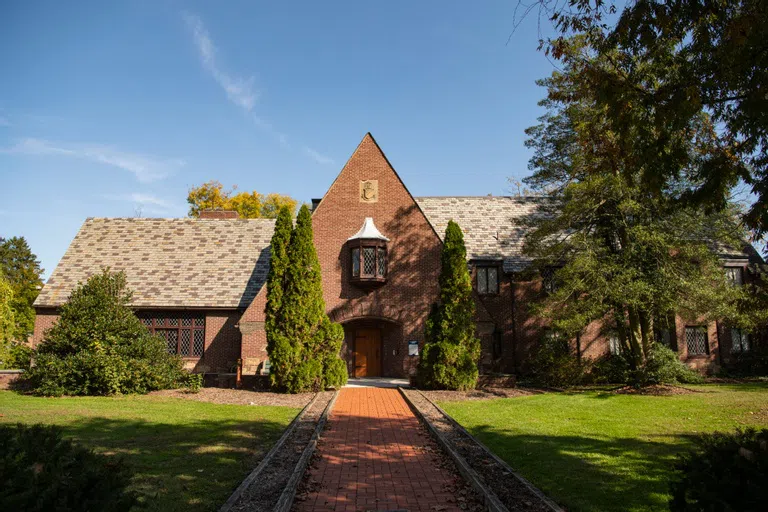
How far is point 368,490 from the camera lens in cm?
693

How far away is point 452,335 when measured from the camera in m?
18.8

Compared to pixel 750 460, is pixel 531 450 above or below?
below

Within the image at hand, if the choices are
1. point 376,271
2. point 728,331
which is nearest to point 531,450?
point 376,271

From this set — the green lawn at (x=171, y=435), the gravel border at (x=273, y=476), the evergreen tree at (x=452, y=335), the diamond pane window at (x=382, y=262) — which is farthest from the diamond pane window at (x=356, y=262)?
the gravel border at (x=273, y=476)

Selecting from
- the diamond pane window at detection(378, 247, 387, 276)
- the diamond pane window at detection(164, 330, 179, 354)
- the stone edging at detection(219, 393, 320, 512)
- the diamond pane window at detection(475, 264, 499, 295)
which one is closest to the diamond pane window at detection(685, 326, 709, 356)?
the diamond pane window at detection(475, 264, 499, 295)

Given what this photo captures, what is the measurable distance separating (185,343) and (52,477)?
21.6 m

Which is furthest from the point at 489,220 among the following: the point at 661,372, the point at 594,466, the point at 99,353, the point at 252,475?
the point at 252,475

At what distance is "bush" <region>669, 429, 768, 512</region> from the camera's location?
12.6 feet

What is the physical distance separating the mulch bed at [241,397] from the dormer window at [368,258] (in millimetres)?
5775

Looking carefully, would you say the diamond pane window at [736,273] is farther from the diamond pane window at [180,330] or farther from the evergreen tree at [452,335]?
the diamond pane window at [180,330]

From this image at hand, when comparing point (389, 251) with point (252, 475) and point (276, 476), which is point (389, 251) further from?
point (252, 475)

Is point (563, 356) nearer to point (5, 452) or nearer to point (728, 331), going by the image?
point (728, 331)

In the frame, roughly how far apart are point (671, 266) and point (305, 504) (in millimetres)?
16207

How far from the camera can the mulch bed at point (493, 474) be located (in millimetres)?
6148
